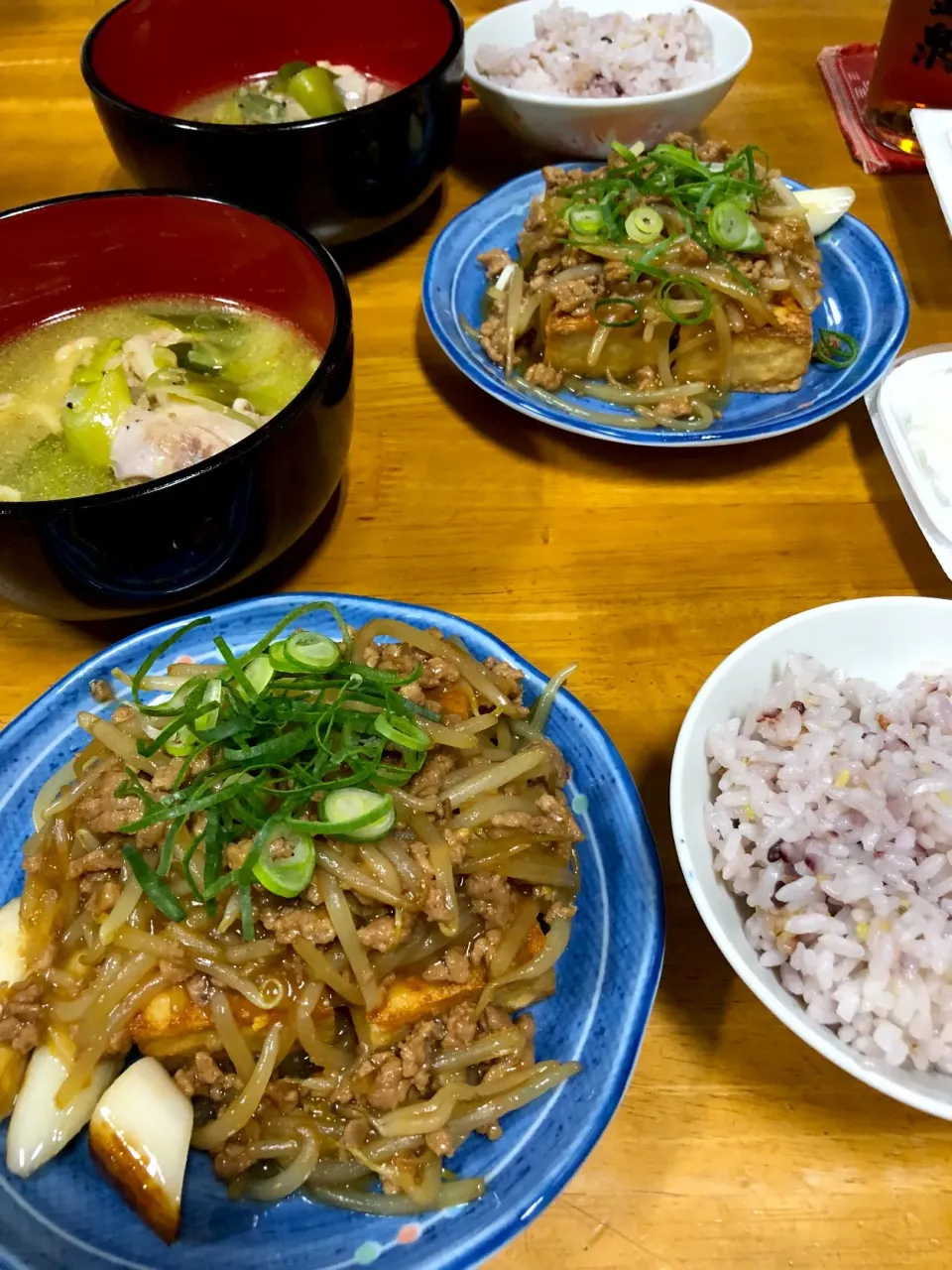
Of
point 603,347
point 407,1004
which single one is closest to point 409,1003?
point 407,1004

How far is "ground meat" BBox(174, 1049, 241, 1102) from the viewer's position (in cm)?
108

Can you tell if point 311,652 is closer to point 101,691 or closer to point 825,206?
point 101,691

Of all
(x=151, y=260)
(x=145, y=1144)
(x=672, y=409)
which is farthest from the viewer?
(x=672, y=409)

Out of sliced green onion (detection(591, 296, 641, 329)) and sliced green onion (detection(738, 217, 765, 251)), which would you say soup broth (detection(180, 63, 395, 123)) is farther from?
sliced green onion (detection(738, 217, 765, 251))

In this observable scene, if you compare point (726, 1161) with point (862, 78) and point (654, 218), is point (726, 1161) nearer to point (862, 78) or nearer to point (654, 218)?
point (654, 218)

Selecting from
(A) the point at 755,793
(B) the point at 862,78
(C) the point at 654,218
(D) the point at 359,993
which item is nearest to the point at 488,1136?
(D) the point at 359,993

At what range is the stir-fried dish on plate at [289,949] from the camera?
1.06 m

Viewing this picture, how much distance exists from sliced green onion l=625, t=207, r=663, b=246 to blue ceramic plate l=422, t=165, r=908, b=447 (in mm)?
390

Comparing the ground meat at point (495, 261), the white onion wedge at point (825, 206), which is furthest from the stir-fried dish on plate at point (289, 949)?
the white onion wedge at point (825, 206)

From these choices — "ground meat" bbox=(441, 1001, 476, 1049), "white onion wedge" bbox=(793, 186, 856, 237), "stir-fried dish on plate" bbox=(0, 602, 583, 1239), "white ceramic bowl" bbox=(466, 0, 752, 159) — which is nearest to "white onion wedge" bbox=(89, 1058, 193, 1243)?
"stir-fried dish on plate" bbox=(0, 602, 583, 1239)

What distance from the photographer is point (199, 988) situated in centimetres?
110

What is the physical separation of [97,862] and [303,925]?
294 mm

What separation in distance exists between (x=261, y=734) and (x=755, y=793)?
2.19 feet

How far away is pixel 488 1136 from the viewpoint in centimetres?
107
